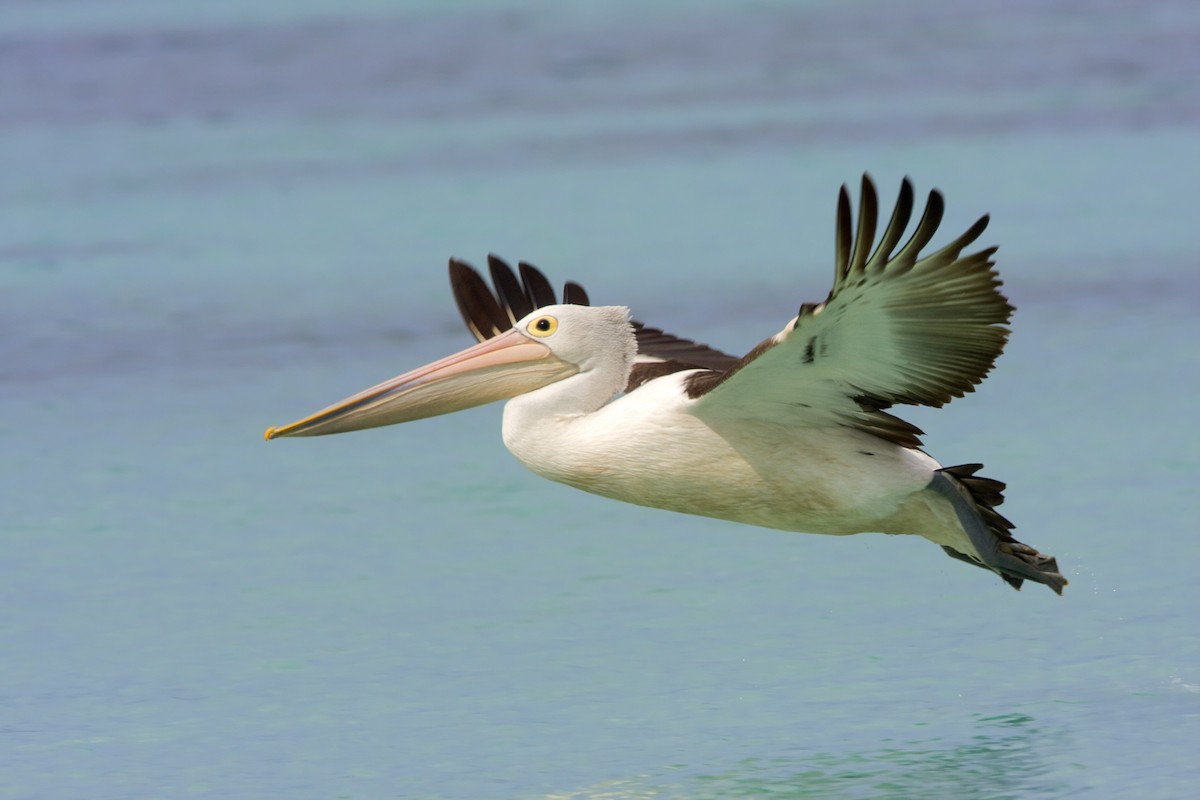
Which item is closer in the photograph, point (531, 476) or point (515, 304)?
point (515, 304)

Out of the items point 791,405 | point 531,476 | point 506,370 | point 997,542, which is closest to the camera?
point 791,405

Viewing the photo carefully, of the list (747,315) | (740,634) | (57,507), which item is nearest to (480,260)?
(747,315)

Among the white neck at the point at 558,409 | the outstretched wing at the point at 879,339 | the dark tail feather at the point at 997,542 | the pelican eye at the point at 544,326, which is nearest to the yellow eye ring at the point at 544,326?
the pelican eye at the point at 544,326

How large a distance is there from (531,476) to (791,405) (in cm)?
288

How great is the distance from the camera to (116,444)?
28.0ft

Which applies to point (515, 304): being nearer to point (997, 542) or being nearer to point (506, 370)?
point (506, 370)

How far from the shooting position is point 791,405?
5242 mm

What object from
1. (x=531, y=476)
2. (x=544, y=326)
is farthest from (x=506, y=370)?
(x=531, y=476)

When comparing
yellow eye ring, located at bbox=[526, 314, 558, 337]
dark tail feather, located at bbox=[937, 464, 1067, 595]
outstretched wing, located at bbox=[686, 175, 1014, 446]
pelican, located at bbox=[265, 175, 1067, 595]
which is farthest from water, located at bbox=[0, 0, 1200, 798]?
yellow eye ring, located at bbox=[526, 314, 558, 337]

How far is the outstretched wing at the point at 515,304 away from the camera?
20.7 ft

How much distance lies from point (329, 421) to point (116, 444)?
3.11 m

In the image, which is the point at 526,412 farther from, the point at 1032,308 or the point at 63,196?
the point at 63,196

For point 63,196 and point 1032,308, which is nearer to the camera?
point 1032,308

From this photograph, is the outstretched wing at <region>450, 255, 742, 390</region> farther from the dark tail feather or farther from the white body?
the dark tail feather
